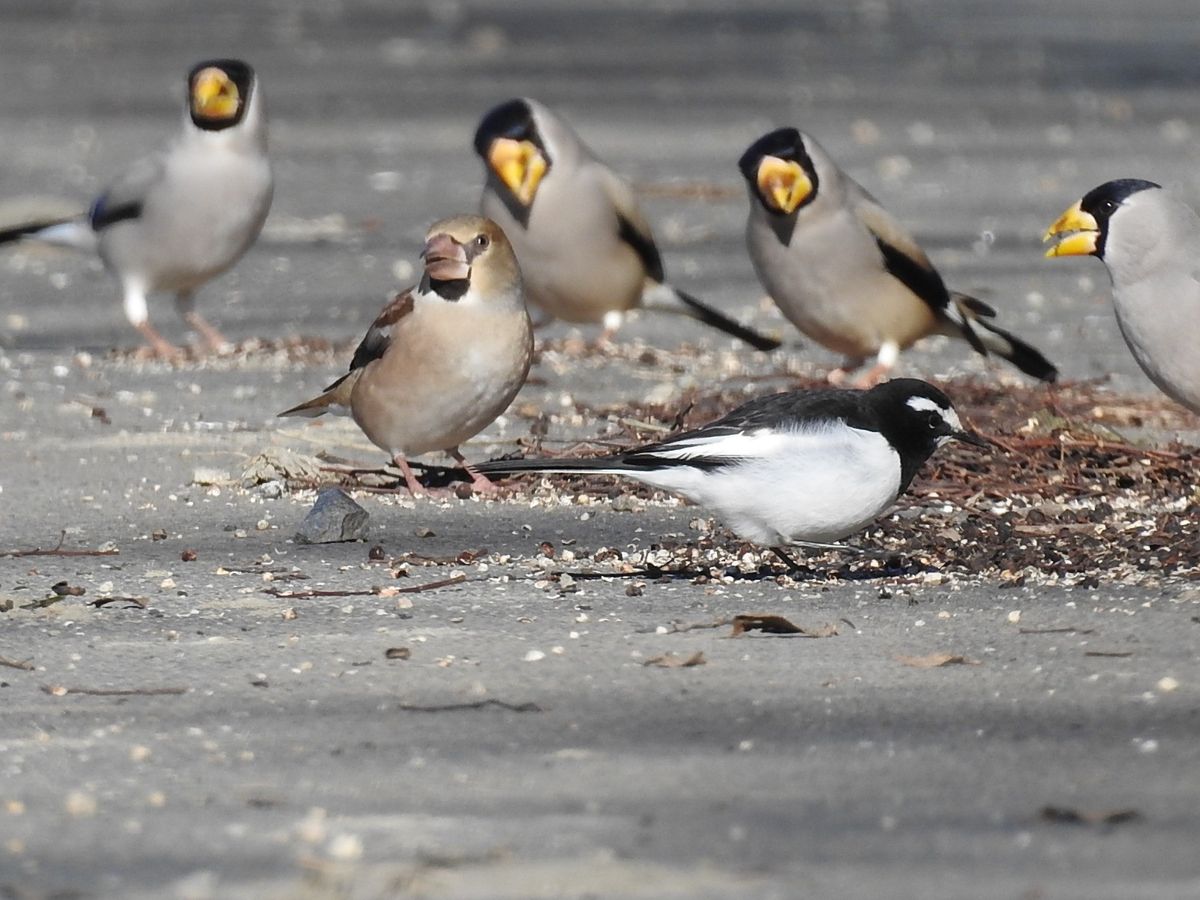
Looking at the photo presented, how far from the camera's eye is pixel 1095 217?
712 centimetres

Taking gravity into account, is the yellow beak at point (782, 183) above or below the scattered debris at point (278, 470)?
above

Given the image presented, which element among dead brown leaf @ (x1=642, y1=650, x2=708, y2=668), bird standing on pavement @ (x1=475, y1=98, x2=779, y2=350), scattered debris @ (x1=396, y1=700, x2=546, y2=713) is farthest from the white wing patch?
bird standing on pavement @ (x1=475, y1=98, x2=779, y2=350)

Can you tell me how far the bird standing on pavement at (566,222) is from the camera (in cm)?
959

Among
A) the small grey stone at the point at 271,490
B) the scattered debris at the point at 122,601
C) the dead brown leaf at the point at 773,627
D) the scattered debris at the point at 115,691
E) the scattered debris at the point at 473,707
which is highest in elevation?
the small grey stone at the point at 271,490

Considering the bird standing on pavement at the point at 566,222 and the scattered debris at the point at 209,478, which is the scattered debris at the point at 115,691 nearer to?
the scattered debris at the point at 209,478

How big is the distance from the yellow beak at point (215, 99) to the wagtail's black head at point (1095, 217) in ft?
13.2

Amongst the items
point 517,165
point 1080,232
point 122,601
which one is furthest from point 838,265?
point 122,601

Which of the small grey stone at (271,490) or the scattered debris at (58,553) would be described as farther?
the small grey stone at (271,490)

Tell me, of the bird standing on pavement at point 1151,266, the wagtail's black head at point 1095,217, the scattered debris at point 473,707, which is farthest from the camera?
the wagtail's black head at point 1095,217

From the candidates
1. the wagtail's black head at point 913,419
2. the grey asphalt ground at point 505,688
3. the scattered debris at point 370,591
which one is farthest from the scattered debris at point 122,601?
the wagtail's black head at point 913,419

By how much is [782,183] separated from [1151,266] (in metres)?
2.05

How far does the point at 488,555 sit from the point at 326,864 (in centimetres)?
250

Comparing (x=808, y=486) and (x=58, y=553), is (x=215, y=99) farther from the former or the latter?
(x=808, y=486)

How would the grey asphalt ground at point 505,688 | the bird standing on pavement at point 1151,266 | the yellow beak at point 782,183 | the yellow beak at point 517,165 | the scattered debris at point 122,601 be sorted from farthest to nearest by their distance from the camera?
the yellow beak at point 517,165, the yellow beak at point 782,183, the bird standing on pavement at point 1151,266, the scattered debris at point 122,601, the grey asphalt ground at point 505,688
